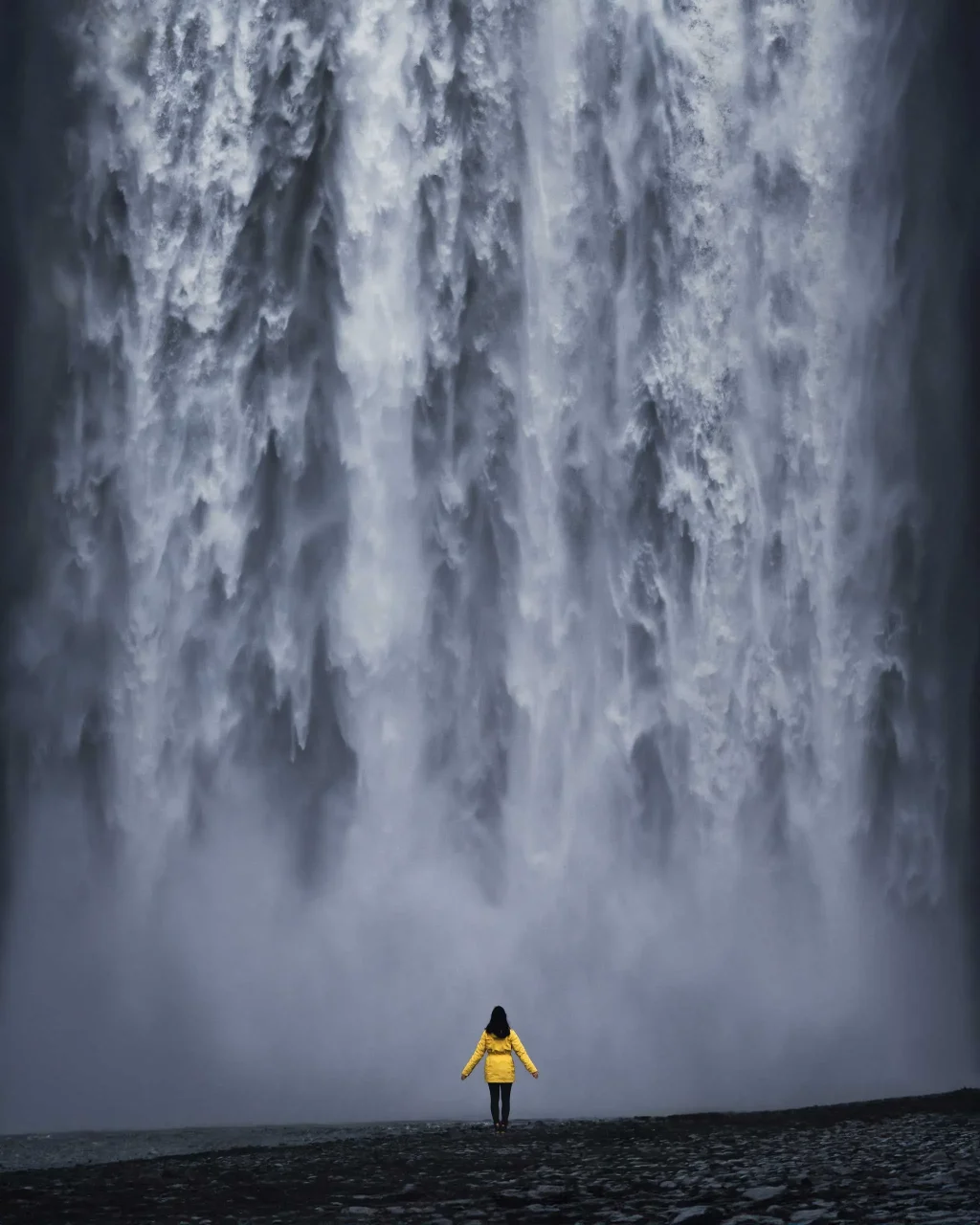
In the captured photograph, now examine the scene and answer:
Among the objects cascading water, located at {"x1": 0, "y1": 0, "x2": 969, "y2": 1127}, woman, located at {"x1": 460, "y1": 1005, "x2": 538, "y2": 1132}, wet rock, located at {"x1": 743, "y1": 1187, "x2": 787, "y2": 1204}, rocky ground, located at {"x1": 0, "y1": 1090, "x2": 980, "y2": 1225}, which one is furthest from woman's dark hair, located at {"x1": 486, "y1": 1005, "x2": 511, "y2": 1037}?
cascading water, located at {"x1": 0, "y1": 0, "x2": 969, "y2": 1127}

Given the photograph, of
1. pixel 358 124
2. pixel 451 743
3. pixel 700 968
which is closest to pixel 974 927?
pixel 700 968

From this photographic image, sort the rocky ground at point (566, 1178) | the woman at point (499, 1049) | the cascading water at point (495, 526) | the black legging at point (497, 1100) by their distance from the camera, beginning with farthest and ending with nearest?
1. the cascading water at point (495, 526)
2. the black legging at point (497, 1100)
3. the woman at point (499, 1049)
4. the rocky ground at point (566, 1178)

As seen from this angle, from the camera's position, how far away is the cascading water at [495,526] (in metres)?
21.3

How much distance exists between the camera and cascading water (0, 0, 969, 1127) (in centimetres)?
2130

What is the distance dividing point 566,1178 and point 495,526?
12.0m

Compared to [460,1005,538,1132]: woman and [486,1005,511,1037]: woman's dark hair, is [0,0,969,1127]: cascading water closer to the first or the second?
[460,1005,538,1132]: woman

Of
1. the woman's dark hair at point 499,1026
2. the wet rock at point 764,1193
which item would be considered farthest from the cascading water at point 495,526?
the wet rock at point 764,1193

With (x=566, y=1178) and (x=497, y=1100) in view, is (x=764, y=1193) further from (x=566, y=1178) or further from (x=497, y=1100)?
(x=497, y=1100)

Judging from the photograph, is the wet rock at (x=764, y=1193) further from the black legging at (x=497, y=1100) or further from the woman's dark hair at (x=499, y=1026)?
the black legging at (x=497, y=1100)

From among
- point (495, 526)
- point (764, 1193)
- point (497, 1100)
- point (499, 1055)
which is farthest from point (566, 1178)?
point (495, 526)

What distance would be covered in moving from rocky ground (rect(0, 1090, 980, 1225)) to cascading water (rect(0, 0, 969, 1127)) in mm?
5395

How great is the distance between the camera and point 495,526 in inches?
891

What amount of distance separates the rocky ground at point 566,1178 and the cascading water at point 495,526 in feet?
17.7

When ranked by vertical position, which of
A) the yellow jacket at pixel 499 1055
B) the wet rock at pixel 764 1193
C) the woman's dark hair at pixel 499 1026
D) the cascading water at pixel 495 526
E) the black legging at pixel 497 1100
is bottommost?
the wet rock at pixel 764 1193
